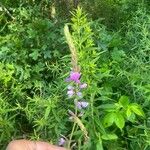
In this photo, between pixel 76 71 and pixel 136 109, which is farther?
pixel 136 109

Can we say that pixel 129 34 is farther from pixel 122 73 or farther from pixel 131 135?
pixel 131 135

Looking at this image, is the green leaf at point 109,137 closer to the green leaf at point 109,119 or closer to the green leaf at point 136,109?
the green leaf at point 109,119

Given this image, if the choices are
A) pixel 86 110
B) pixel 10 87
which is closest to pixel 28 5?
pixel 10 87

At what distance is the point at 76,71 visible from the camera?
2.08 metres

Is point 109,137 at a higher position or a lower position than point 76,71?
lower

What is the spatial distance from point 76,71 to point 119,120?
1.68 feet

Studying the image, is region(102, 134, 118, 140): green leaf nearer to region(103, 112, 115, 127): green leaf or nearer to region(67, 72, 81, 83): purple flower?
region(103, 112, 115, 127): green leaf

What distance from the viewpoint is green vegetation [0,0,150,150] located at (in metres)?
2.40

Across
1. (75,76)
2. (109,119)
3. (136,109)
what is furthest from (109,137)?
(75,76)

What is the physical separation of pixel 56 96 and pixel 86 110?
32 cm

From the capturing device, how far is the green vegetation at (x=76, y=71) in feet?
7.88

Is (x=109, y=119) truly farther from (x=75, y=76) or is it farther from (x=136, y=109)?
(x=75, y=76)

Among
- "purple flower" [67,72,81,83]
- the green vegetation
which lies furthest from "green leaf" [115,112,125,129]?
"purple flower" [67,72,81,83]

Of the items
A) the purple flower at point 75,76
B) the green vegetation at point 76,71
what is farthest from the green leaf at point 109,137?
the purple flower at point 75,76
